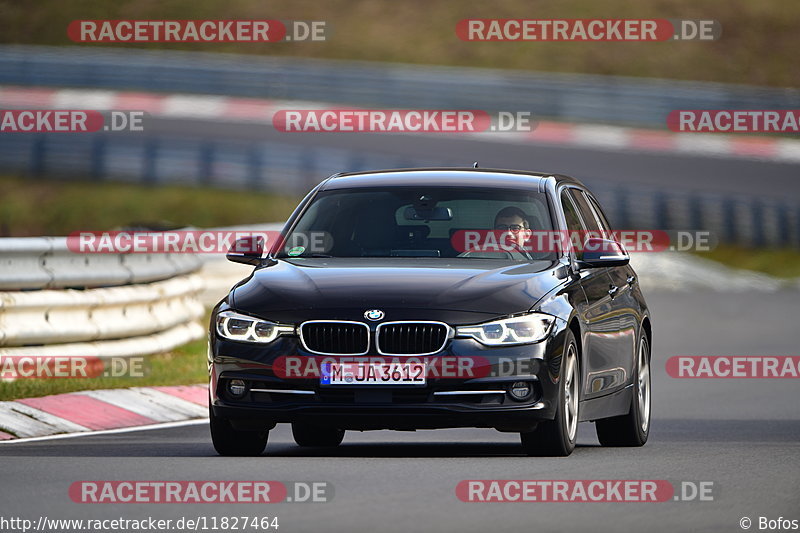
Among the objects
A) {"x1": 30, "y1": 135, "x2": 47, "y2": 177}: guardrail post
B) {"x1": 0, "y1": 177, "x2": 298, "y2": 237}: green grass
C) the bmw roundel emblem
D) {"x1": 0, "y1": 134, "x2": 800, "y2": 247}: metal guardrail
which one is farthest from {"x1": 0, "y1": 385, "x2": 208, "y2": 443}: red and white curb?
{"x1": 30, "y1": 135, "x2": 47, "y2": 177}: guardrail post

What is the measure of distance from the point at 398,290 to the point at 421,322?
0.86ft

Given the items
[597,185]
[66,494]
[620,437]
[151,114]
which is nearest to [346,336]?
[66,494]

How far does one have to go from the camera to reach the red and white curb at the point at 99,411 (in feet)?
40.4

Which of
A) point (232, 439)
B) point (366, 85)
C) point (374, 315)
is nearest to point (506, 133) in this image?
point (366, 85)

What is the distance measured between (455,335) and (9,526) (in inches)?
115

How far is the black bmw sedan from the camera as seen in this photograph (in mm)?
10062

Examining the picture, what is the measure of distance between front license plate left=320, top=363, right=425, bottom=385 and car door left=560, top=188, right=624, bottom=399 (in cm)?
119

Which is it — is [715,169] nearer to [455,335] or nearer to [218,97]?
[218,97]

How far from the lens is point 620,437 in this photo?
39.4 feet

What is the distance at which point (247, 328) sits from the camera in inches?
404

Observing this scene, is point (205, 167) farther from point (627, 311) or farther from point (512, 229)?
point (512, 229)

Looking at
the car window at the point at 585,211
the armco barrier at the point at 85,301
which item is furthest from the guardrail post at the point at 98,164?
the car window at the point at 585,211

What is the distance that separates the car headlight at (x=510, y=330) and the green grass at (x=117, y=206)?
79.3 ft

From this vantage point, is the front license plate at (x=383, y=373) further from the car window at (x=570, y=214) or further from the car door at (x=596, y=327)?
the car window at (x=570, y=214)
